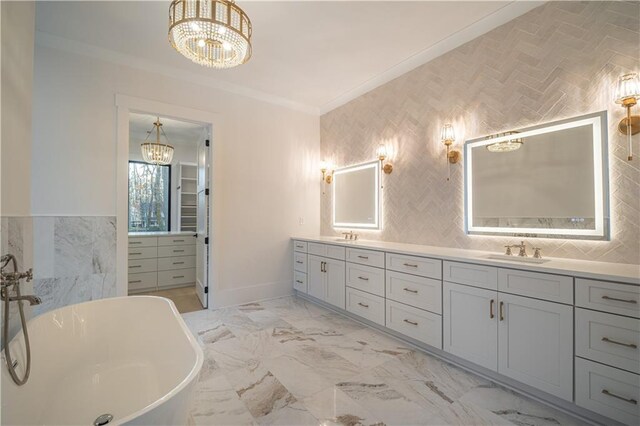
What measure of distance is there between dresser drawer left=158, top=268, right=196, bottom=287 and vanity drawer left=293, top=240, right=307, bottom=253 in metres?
2.11

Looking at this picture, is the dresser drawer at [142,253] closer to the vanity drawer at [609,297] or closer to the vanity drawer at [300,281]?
the vanity drawer at [300,281]

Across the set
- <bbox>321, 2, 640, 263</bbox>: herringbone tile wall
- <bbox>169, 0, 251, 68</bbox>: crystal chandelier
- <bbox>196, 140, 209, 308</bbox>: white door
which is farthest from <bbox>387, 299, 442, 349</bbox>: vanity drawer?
<bbox>169, 0, 251, 68</bbox>: crystal chandelier

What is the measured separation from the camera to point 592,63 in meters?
2.00

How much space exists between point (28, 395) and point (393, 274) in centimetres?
255

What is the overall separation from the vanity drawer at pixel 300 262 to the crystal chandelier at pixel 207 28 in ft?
8.84

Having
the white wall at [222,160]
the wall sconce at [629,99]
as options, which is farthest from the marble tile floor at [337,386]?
the wall sconce at [629,99]

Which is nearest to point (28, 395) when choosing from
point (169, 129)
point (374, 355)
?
point (374, 355)

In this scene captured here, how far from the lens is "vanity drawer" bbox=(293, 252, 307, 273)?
3992 mm

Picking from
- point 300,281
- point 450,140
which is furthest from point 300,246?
point 450,140

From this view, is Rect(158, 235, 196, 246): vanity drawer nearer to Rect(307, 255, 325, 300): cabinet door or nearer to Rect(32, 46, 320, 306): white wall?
Rect(32, 46, 320, 306): white wall

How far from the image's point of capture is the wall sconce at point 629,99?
1767 millimetres

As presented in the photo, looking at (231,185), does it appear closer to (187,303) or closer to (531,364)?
(187,303)

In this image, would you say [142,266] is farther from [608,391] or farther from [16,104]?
[608,391]

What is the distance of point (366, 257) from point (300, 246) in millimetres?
1339
